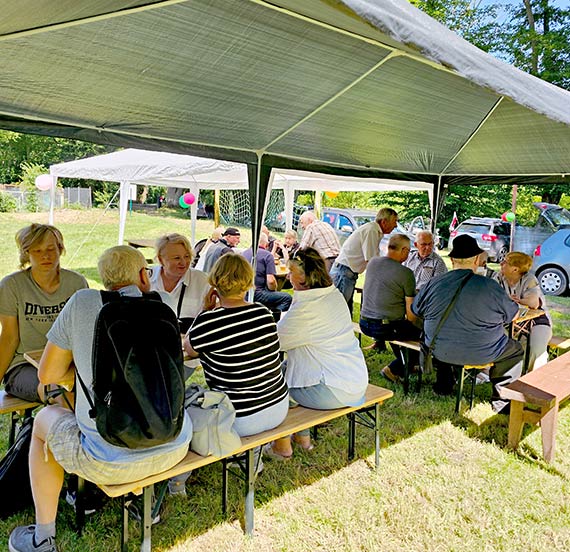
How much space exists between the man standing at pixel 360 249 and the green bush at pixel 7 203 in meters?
18.7

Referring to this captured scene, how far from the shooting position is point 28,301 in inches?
104

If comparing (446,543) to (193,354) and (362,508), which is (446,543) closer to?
(362,508)

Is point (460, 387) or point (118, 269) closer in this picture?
point (118, 269)

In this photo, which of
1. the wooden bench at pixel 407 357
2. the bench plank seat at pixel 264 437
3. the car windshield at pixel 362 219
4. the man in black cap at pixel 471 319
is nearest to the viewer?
the bench plank seat at pixel 264 437

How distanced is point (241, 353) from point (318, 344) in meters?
0.57

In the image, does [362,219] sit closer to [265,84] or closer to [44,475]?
[265,84]

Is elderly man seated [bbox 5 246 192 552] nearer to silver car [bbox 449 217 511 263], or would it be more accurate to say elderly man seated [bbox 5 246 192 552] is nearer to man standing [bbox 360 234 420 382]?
man standing [bbox 360 234 420 382]

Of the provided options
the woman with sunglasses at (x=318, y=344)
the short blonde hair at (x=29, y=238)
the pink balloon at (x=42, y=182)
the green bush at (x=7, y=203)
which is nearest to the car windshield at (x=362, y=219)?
the pink balloon at (x=42, y=182)

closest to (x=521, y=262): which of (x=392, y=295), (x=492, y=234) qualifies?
(x=392, y=295)

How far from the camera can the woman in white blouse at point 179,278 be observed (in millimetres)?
3287

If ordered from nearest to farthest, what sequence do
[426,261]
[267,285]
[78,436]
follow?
1. [78,436]
2. [426,261]
3. [267,285]

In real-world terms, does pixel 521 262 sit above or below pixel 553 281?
above

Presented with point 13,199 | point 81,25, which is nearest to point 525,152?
point 81,25

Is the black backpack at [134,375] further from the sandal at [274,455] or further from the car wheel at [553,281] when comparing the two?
the car wheel at [553,281]
